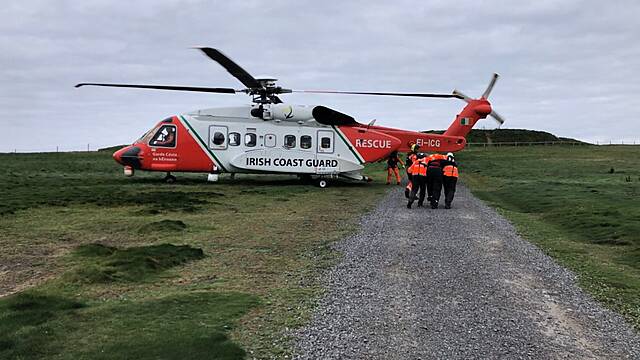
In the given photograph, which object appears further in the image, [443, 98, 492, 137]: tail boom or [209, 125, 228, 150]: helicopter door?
[443, 98, 492, 137]: tail boom

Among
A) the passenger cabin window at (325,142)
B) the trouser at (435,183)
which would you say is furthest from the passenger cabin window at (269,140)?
the trouser at (435,183)

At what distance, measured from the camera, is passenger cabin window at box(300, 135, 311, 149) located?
24906 millimetres

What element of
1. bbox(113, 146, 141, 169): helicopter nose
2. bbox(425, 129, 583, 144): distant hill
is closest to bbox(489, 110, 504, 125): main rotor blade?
bbox(113, 146, 141, 169): helicopter nose

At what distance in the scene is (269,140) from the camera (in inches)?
966

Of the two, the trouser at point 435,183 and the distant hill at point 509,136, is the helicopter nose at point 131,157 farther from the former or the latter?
the distant hill at point 509,136

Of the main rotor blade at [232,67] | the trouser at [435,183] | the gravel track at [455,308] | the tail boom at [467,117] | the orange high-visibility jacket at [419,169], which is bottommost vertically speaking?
Result: the gravel track at [455,308]

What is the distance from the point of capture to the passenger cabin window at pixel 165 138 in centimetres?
2428

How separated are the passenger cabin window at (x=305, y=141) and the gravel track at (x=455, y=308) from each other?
1362 centimetres

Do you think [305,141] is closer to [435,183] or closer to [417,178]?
[417,178]

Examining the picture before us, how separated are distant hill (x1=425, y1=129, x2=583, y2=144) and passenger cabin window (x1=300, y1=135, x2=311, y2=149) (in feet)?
213

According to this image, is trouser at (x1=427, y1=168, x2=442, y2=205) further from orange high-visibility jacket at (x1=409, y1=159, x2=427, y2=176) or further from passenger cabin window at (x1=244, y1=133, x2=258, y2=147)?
passenger cabin window at (x1=244, y1=133, x2=258, y2=147)

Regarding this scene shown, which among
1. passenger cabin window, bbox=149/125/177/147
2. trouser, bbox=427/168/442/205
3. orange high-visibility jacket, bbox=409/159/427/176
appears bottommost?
trouser, bbox=427/168/442/205

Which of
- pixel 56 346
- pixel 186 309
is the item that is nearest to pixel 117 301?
pixel 186 309

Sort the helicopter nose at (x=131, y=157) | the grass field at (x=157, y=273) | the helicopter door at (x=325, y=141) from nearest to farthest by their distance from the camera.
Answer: the grass field at (x=157, y=273) → the helicopter nose at (x=131, y=157) → the helicopter door at (x=325, y=141)
